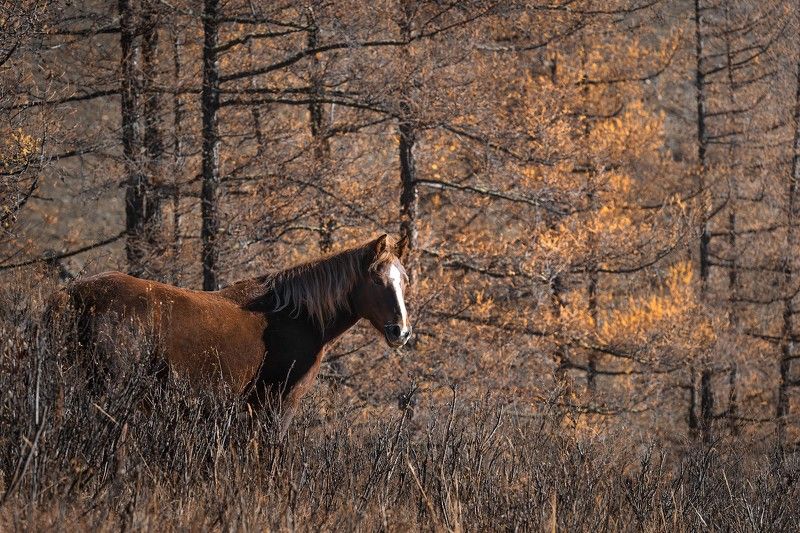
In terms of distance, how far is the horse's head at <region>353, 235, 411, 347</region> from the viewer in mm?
7262

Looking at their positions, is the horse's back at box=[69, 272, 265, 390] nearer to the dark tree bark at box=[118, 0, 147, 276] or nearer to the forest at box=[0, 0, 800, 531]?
the forest at box=[0, 0, 800, 531]

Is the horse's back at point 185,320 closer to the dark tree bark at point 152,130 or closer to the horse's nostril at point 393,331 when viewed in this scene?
the horse's nostril at point 393,331

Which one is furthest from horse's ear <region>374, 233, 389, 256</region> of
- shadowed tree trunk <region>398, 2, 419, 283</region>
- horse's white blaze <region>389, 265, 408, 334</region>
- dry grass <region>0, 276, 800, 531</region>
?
shadowed tree trunk <region>398, 2, 419, 283</region>

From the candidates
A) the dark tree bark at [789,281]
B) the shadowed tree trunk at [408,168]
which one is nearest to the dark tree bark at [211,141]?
the shadowed tree trunk at [408,168]

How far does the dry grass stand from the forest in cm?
3

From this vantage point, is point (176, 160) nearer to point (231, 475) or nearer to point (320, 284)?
point (320, 284)

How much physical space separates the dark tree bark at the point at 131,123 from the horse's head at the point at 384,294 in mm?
4077

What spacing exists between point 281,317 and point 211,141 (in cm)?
432

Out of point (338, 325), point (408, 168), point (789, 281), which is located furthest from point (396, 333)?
point (789, 281)

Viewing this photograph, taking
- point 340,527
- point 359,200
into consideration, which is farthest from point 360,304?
point 359,200

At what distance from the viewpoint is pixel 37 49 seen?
837 centimetres

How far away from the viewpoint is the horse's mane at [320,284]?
24.0ft

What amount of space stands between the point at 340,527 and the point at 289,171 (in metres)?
7.60

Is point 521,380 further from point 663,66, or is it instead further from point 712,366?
point 663,66
